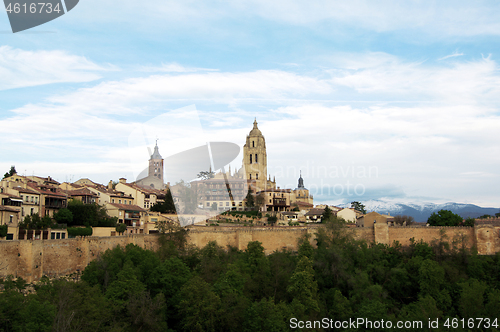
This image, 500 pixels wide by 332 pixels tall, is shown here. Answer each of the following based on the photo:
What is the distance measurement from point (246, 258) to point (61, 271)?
16.6 m

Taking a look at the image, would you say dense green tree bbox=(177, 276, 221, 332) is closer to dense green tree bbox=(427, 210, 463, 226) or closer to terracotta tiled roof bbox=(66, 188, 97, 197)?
terracotta tiled roof bbox=(66, 188, 97, 197)

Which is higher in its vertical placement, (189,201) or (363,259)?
(189,201)

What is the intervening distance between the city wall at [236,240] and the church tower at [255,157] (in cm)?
4002

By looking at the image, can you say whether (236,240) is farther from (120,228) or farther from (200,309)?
(200,309)

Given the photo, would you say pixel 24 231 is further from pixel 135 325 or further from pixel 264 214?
pixel 264 214

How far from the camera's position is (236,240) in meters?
47.0

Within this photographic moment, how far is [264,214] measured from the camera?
206 ft

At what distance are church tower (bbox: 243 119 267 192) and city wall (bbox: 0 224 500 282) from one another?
131 ft

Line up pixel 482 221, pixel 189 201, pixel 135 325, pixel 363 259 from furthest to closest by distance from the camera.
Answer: pixel 189 201, pixel 482 221, pixel 363 259, pixel 135 325

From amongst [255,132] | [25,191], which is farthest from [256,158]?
[25,191]

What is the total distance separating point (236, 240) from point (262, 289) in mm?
Answer: 10448

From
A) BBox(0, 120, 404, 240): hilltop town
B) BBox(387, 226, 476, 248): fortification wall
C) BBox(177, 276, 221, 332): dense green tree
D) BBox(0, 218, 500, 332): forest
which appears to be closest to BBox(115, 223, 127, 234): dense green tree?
BBox(0, 120, 404, 240): hilltop town

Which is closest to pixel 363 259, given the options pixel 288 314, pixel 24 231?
pixel 288 314

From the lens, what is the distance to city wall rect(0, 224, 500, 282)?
31.5 m
